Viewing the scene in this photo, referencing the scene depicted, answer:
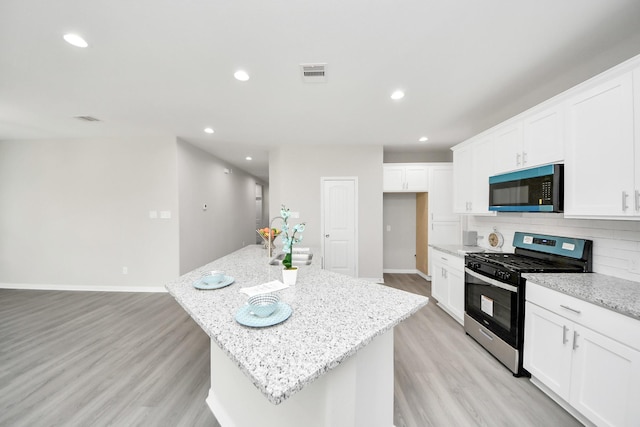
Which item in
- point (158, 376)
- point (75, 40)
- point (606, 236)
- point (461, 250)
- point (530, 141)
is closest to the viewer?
point (75, 40)

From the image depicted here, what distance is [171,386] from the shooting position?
1.80m

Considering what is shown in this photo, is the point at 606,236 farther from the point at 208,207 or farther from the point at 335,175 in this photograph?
the point at 208,207

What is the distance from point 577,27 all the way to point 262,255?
319 centimetres

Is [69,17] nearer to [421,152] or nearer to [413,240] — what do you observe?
[421,152]

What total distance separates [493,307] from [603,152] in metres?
1.45

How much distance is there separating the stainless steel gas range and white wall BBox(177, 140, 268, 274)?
4.33m

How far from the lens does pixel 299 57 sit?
72.7 inches

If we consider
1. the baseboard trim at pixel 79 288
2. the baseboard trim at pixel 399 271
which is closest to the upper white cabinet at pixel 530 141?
the baseboard trim at pixel 399 271

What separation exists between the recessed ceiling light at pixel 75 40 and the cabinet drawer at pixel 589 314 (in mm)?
3842

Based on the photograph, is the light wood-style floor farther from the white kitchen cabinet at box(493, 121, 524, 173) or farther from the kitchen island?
the white kitchen cabinet at box(493, 121, 524, 173)

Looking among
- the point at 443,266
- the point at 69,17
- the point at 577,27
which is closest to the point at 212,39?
the point at 69,17

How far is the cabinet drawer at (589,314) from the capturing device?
121 cm

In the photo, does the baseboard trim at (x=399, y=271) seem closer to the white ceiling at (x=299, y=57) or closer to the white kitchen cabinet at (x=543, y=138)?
the white ceiling at (x=299, y=57)

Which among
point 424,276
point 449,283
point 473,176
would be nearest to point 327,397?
point 449,283
